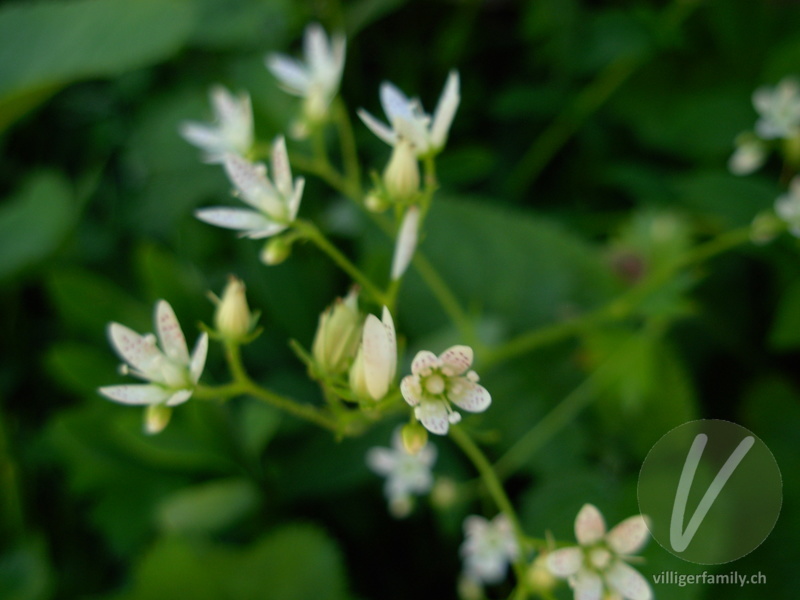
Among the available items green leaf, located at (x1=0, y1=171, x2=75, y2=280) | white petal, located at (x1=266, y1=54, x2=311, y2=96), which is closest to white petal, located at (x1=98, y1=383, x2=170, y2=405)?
white petal, located at (x1=266, y1=54, x2=311, y2=96)

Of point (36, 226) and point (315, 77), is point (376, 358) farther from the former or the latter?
point (36, 226)

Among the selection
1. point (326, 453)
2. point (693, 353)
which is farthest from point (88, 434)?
point (693, 353)

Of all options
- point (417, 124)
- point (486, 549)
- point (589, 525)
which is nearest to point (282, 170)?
point (417, 124)

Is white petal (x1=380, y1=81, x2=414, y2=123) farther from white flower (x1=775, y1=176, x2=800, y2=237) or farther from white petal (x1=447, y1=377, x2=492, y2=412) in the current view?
white flower (x1=775, y1=176, x2=800, y2=237)

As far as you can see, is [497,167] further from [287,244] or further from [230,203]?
[287,244]

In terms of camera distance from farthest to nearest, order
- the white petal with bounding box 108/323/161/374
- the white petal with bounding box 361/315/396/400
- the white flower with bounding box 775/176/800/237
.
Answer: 1. the white flower with bounding box 775/176/800/237
2. the white petal with bounding box 108/323/161/374
3. the white petal with bounding box 361/315/396/400
